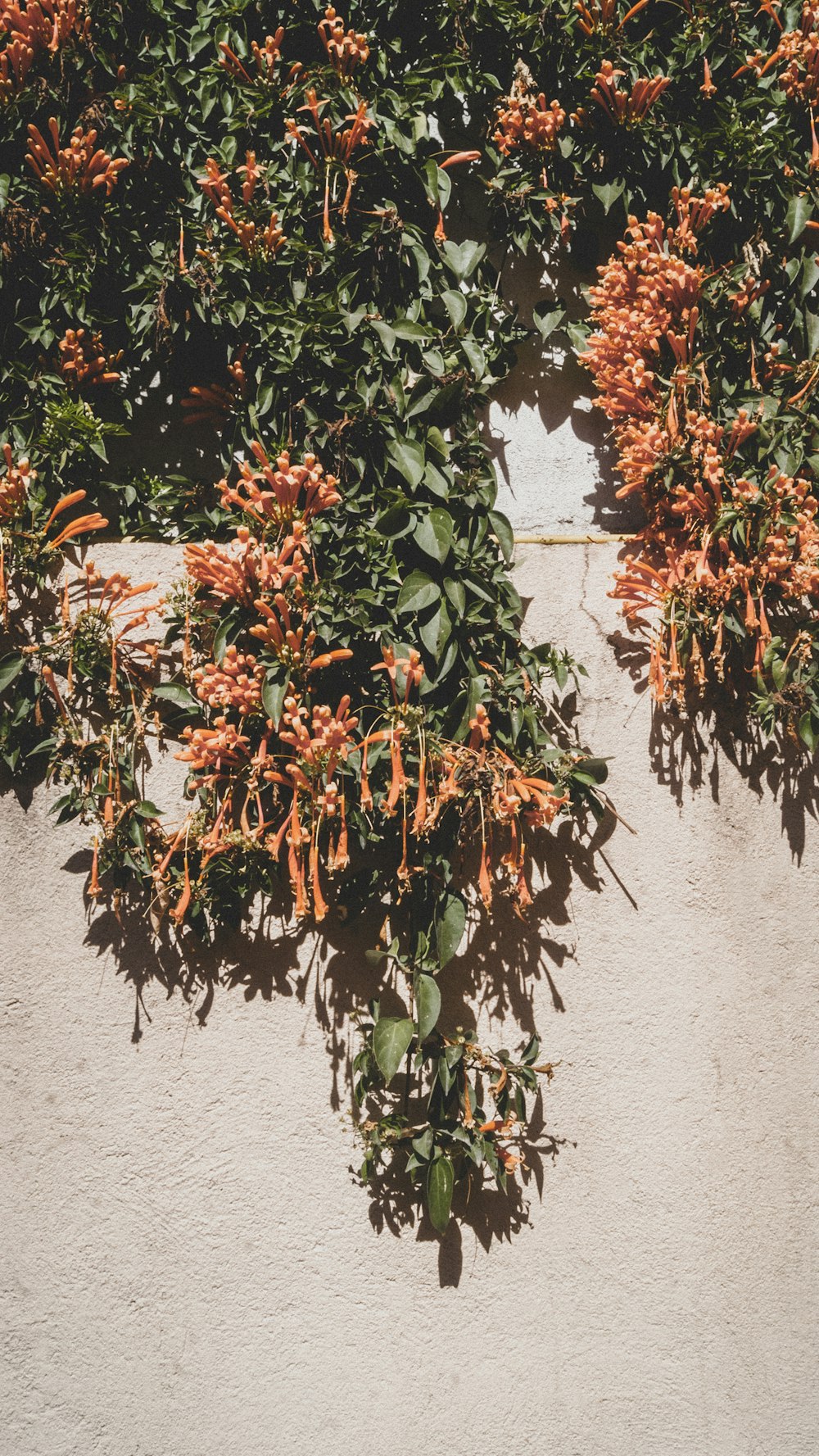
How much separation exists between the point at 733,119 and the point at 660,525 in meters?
1.32

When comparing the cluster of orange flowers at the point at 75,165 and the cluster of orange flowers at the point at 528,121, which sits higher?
the cluster of orange flowers at the point at 528,121

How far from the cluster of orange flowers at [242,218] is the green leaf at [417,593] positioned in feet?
3.72

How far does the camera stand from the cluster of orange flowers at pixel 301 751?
8.18 feet

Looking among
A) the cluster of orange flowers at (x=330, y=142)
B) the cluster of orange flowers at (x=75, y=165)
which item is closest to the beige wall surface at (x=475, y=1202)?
the cluster of orange flowers at (x=75, y=165)

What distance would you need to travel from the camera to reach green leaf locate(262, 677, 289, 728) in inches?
100

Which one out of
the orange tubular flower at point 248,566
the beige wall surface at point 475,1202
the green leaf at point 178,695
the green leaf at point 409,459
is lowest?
the beige wall surface at point 475,1202

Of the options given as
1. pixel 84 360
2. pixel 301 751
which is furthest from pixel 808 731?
pixel 84 360

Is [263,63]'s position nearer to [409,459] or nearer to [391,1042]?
[409,459]

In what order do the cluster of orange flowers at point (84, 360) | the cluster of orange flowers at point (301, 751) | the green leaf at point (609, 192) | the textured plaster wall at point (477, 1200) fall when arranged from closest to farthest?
the cluster of orange flowers at point (301, 751) → the textured plaster wall at point (477, 1200) → the cluster of orange flowers at point (84, 360) → the green leaf at point (609, 192)

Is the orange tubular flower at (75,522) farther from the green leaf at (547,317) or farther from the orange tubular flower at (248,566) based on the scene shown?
the green leaf at (547,317)

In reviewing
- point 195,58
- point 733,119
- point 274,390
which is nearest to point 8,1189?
point 274,390

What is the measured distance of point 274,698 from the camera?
101 inches

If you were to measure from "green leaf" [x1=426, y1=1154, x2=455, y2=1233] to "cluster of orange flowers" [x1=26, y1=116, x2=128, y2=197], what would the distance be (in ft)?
10.0

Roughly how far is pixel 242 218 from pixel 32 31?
0.85m
